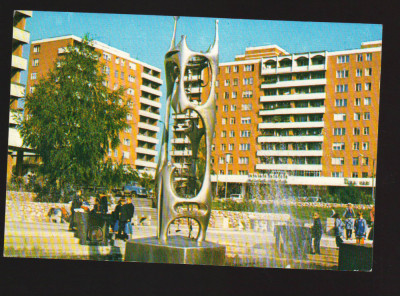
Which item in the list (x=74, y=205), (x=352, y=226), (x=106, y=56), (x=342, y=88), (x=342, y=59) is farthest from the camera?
(x=342, y=88)

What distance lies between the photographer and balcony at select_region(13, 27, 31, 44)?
298 inches

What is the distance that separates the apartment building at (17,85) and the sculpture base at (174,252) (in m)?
2.62

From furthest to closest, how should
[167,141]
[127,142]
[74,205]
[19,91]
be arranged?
1. [127,142]
2. [19,91]
3. [74,205]
4. [167,141]

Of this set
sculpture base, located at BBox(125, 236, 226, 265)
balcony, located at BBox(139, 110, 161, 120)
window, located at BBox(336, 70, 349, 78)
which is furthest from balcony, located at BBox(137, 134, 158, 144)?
window, located at BBox(336, 70, 349, 78)

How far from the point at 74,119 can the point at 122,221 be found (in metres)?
3.30

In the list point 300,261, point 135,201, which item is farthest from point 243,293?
point 135,201

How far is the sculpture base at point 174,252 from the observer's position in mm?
6793

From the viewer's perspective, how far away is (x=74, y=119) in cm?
1091

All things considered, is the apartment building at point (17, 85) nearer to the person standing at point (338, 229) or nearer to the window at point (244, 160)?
the window at point (244, 160)

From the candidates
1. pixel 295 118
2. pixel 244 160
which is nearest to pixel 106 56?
pixel 244 160

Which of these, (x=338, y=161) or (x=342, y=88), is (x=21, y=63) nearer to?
(x=342, y=88)

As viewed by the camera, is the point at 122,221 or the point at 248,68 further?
the point at 248,68

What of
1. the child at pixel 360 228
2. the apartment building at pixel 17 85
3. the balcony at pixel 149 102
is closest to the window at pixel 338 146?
the child at pixel 360 228

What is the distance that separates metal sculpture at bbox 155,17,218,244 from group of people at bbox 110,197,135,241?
1385mm
